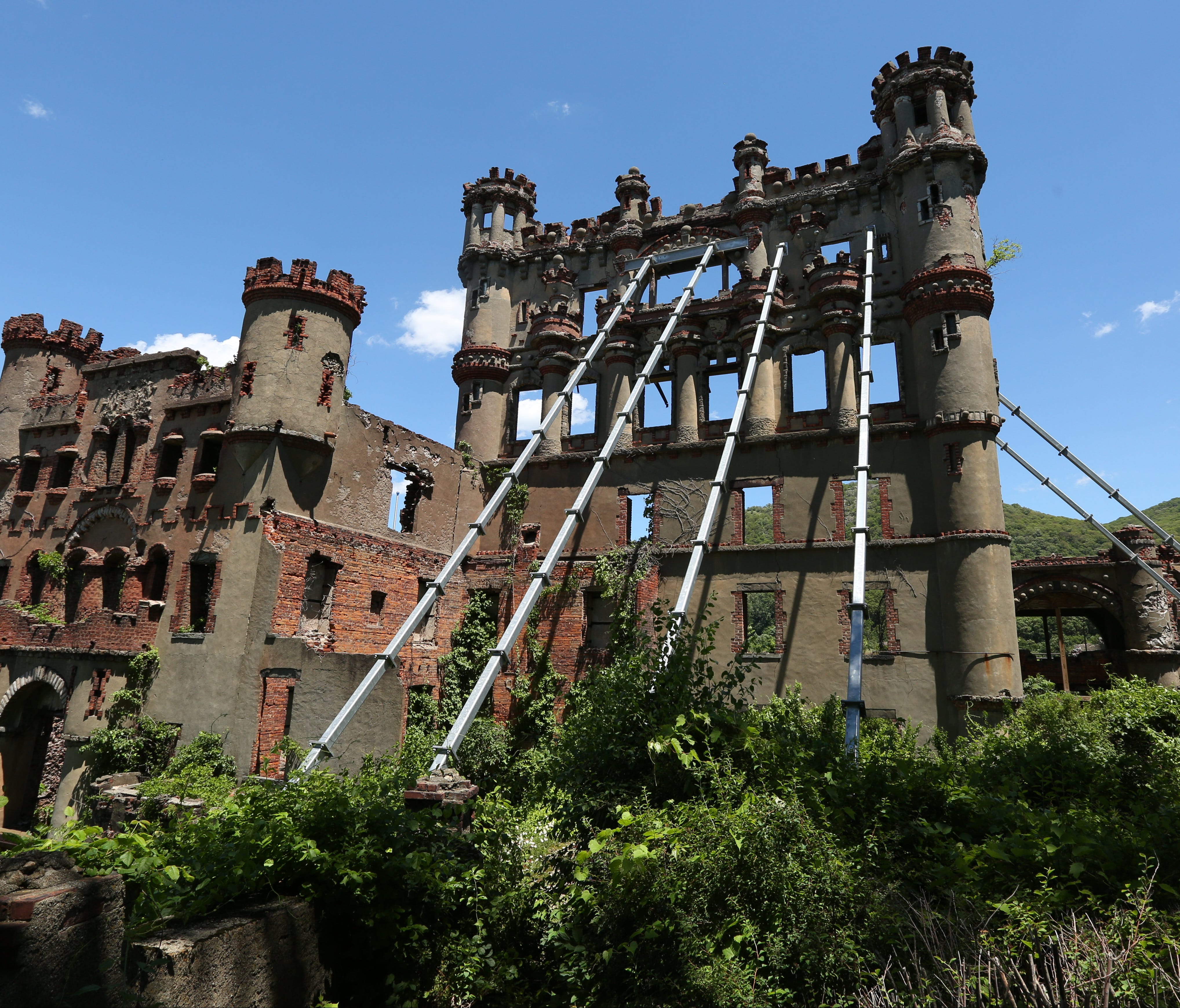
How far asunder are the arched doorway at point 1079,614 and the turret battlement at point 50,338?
3038 cm

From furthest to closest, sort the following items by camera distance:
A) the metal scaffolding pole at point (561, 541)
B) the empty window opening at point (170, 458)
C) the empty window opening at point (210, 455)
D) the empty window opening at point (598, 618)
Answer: the empty window opening at point (598, 618), the empty window opening at point (170, 458), the empty window opening at point (210, 455), the metal scaffolding pole at point (561, 541)

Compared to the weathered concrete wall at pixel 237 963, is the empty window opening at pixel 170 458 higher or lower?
higher

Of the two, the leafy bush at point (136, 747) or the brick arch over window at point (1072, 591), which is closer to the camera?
the leafy bush at point (136, 747)

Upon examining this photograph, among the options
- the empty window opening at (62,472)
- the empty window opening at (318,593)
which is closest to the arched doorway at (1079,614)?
the empty window opening at (318,593)

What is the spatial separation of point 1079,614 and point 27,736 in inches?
1318

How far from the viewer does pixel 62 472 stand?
20078 millimetres

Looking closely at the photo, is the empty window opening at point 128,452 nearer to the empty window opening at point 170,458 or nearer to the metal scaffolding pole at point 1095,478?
the empty window opening at point 170,458

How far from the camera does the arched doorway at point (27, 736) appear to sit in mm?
16922

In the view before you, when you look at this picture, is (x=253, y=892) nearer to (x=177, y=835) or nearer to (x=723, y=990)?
(x=177, y=835)

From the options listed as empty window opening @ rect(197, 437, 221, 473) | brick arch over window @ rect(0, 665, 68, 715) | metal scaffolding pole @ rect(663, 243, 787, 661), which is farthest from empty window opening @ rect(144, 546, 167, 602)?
metal scaffolding pole @ rect(663, 243, 787, 661)

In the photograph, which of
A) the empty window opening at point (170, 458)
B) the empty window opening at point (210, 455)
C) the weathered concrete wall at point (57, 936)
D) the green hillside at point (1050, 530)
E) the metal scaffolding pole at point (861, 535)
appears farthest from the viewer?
the green hillside at point (1050, 530)

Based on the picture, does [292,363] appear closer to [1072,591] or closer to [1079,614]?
[1072,591]

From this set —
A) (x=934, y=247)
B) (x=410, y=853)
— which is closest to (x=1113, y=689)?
(x=934, y=247)

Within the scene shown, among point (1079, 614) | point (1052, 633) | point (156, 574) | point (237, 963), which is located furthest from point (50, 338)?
point (1052, 633)
